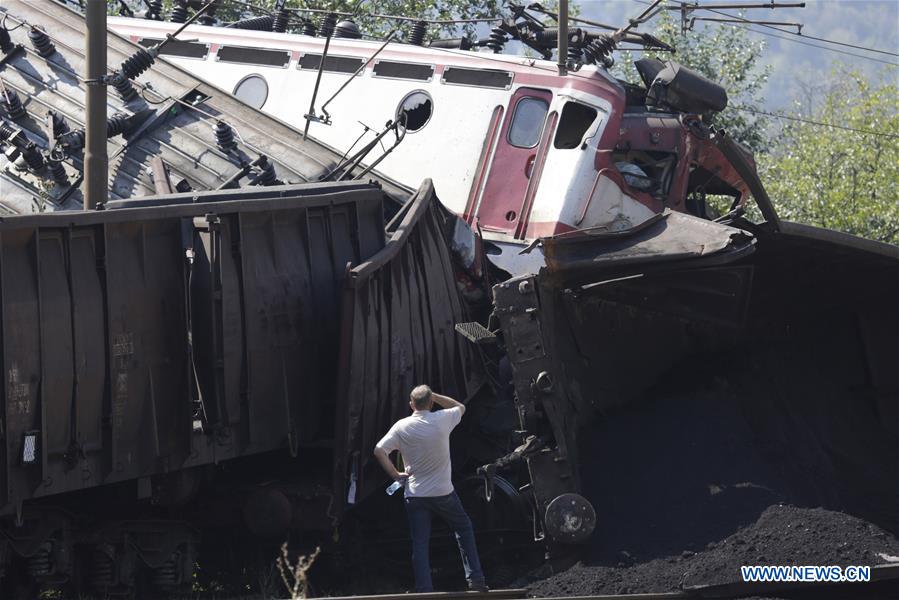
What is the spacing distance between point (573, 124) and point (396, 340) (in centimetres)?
486

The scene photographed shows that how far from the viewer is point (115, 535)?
9.50 metres

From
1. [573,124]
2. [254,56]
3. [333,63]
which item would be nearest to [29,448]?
[573,124]

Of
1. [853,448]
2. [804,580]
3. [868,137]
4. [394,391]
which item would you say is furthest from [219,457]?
[868,137]

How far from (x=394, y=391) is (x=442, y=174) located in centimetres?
494

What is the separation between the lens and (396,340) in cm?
1080

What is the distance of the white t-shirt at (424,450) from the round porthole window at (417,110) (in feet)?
22.8

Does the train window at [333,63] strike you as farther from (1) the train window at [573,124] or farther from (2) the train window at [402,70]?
(1) the train window at [573,124]

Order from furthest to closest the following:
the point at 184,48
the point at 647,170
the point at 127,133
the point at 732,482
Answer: the point at 184,48 < the point at 647,170 < the point at 127,133 < the point at 732,482

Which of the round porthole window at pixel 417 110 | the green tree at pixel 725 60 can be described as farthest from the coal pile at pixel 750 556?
the green tree at pixel 725 60

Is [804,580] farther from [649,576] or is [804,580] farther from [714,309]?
[714,309]

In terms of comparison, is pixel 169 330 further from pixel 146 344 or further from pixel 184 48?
pixel 184 48

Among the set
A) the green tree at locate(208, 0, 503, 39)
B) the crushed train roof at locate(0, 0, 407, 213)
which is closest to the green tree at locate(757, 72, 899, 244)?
the green tree at locate(208, 0, 503, 39)

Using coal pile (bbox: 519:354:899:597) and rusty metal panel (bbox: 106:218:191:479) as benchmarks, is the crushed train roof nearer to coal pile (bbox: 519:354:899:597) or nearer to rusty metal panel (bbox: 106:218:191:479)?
rusty metal panel (bbox: 106:218:191:479)

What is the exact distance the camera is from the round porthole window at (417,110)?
15.4m
